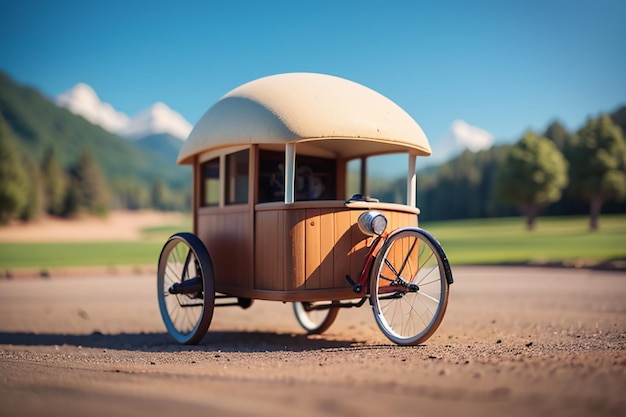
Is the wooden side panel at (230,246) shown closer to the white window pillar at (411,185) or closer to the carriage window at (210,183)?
the carriage window at (210,183)

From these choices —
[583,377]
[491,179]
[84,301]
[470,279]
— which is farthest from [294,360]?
[491,179]

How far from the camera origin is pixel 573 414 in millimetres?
2986

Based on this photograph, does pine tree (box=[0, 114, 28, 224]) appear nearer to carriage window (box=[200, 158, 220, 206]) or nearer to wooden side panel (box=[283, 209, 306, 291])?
carriage window (box=[200, 158, 220, 206])

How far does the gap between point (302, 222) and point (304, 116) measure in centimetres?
123

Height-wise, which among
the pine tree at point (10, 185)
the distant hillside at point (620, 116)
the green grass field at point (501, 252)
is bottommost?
the green grass field at point (501, 252)

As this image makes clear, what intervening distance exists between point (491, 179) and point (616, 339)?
71790 millimetres

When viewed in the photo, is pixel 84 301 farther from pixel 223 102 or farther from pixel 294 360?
pixel 294 360

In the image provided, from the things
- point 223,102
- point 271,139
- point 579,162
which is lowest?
point 271,139

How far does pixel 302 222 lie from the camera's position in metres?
6.49

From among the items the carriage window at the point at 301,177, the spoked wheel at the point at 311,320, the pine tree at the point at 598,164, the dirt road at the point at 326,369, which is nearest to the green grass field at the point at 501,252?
the pine tree at the point at 598,164

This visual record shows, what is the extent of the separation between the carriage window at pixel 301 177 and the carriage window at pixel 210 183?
770 millimetres

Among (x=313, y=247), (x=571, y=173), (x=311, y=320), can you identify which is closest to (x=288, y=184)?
(x=313, y=247)

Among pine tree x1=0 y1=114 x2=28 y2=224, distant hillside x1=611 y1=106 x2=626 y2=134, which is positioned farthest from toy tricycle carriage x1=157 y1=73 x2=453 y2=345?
distant hillside x1=611 y1=106 x2=626 y2=134

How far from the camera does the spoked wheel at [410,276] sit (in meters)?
5.77
